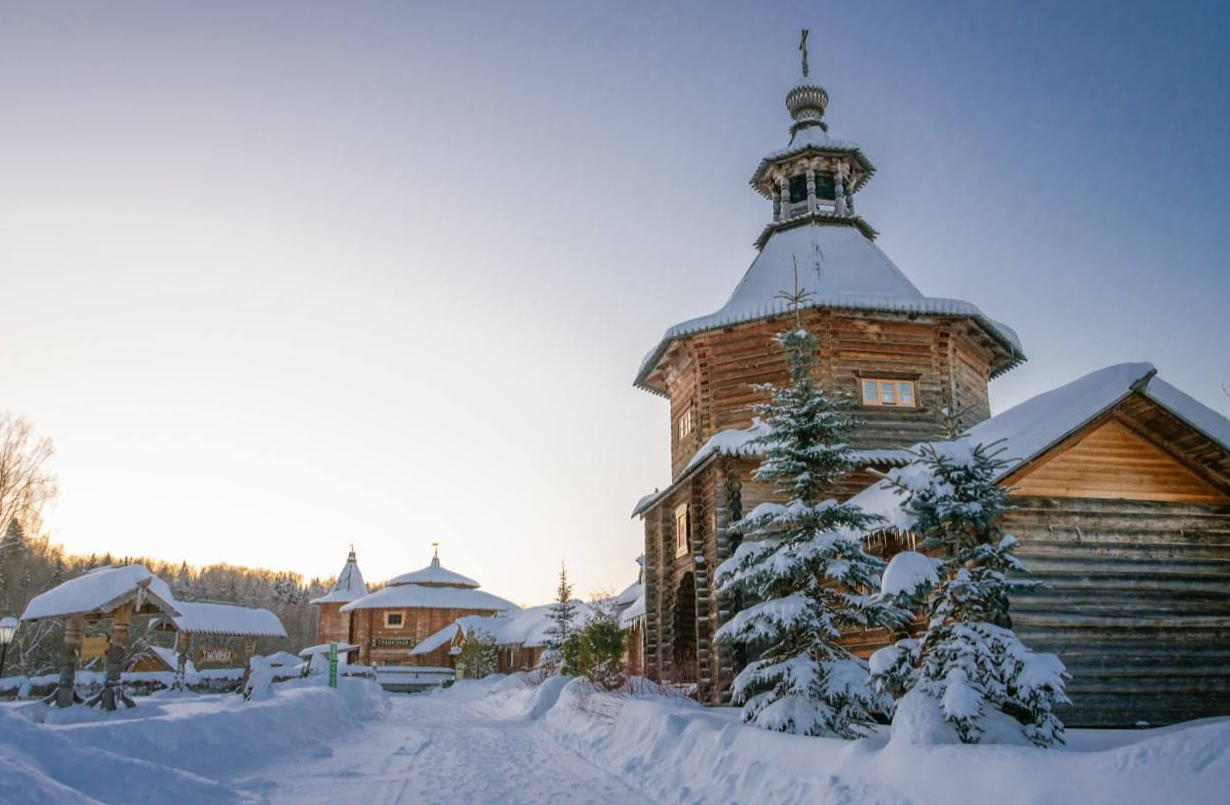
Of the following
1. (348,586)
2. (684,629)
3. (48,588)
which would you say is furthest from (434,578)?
(684,629)

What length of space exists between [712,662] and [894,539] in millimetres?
5921

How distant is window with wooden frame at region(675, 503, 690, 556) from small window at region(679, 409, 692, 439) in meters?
2.21

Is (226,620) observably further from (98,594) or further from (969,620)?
(969,620)

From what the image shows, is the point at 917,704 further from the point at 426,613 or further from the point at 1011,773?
the point at 426,613

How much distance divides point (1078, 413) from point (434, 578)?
5542 cm

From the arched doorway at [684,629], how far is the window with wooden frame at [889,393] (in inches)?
265

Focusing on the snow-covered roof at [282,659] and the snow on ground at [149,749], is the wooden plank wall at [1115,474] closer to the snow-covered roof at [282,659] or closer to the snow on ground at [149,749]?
the snow on ground at [149,749]

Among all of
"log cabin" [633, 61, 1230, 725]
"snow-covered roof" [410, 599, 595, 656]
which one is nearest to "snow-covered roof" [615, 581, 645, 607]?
"snow-covered roof" [410, 599, 595, 656]

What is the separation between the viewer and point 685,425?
79.3 feet

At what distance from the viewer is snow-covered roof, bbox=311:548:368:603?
214ft

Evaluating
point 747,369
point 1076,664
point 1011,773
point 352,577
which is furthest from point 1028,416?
point 352,577

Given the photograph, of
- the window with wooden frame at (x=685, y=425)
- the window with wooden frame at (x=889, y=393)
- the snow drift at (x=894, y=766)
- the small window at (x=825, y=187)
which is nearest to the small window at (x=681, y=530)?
the window with wooden frame at (x=685, y=425)

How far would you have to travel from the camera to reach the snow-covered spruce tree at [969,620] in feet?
26.3

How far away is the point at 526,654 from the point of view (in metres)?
59.0
